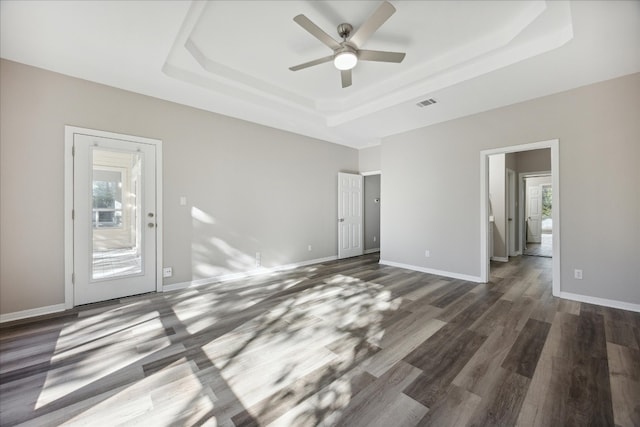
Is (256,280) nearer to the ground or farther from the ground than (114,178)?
nearer to the ground

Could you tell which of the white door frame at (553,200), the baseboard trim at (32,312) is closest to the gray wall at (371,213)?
the white door frame at (553,200)

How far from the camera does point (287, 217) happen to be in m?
5.43

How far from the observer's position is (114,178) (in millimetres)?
3533

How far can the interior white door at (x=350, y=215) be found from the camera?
6457mm

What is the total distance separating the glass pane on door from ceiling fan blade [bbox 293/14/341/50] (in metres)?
2.96

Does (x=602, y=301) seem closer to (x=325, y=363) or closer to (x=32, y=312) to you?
(x=325, y=363)

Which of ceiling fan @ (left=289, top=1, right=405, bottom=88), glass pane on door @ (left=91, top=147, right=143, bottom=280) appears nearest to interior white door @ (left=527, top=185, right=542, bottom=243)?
ceiling fan @ (left=289, top=1, right=405, bottom=88)

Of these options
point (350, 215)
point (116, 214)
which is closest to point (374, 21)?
point (116, 214)

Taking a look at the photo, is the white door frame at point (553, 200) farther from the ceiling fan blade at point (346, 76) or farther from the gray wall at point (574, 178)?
the ceiling fan blade at point (346, 76)

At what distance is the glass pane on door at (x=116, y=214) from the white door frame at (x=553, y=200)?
211 inches

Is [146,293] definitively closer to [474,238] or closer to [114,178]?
[114,178]

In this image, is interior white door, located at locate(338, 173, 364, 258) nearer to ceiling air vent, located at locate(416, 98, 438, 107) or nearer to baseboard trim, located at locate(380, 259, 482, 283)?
baseboard trim, located at locate(380, 259, 482, 283)

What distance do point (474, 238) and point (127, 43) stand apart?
5452 mm

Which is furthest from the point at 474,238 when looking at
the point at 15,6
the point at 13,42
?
the point at 13,42
